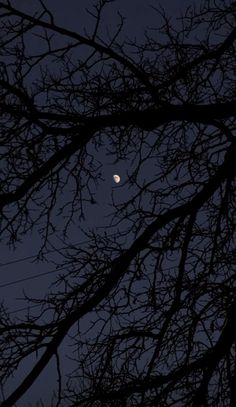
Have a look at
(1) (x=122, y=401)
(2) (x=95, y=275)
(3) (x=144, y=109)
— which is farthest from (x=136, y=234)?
(1) (x=122, y=401)

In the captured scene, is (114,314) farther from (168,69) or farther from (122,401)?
(168,69)

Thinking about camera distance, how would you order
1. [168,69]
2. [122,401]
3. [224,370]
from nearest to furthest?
[122,401], [224,370], [168,69]

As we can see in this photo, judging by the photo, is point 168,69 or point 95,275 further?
point 168,69

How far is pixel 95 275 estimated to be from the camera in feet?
19.5

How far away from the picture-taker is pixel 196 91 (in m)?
6.43

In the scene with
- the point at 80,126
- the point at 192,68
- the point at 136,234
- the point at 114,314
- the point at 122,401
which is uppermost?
the point at 192,68

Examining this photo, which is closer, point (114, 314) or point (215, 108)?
point (215, 108)

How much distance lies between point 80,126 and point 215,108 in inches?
41.6

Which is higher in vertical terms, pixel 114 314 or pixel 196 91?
pixel 196 91

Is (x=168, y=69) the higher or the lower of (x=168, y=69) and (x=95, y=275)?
the higher

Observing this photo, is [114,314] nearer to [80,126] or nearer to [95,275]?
[95,275]

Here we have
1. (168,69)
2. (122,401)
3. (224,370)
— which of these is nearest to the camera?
(122,401)

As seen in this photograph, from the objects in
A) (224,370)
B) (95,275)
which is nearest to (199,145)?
(95,275)

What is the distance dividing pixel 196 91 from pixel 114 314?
202cm
